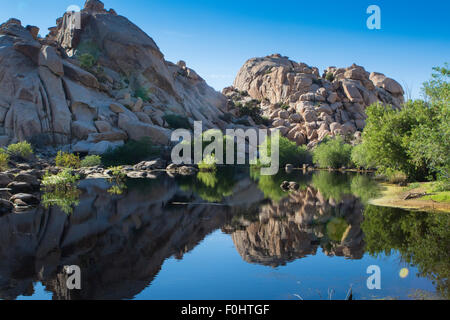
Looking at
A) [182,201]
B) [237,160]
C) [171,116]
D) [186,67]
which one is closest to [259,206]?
[182,201]

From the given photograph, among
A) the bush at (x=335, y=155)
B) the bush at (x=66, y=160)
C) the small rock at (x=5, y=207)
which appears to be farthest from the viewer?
the bush at (x=335, y=155)

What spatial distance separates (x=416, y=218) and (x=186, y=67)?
302 feet

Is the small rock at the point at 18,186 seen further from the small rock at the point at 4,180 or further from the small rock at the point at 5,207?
the small rock at the point at 5,207

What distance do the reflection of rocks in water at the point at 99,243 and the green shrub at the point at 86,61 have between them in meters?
55.2

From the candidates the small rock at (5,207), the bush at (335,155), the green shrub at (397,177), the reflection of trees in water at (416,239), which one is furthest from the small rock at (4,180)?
the bush at (335,155)

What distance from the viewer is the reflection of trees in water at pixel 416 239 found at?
9188mm

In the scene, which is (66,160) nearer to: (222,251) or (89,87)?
(89,87)

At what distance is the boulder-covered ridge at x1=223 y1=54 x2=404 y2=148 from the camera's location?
8388cm

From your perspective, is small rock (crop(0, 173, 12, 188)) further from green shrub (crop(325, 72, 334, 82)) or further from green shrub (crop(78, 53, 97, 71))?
green shrub (crop(325, 72, 334, 82))

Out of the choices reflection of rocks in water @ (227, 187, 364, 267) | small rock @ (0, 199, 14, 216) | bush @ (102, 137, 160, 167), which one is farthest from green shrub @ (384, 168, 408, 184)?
bush @ (102, 137, 160, 167)

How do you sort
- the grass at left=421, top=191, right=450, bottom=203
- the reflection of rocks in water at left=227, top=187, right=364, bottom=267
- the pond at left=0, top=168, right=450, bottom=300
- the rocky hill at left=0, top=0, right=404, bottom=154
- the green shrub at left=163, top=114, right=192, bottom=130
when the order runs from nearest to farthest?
the pond at left=0, top=168, right=450, bottom=300, the reflection of rocks in water at left=227, top=187, right=364, bottom=267, the grass at left=421, top=191, right=450, bottom=203, the rocky hill at left=0, top=0, right=404, bottom=154, the green shrub at left=163, top=114, right=192, bottom=130

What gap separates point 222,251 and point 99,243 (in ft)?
13.9

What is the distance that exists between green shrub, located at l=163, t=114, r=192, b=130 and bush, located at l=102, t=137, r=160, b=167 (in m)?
13.1

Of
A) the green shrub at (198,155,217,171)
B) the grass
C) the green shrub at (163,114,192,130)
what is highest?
the green shrub at (163,114,192,130)
